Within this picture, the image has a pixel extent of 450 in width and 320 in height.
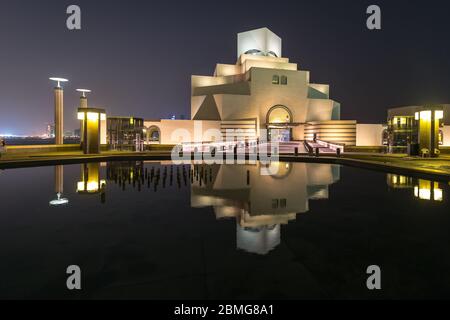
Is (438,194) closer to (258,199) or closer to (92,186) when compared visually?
(258,199)

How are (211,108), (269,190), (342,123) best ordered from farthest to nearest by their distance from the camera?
(211,108) → (342,123) → (269,190)

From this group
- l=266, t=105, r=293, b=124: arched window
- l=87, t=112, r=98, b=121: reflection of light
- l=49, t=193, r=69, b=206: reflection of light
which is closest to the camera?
l=49, t=193, r=69, b=206: reflection of light

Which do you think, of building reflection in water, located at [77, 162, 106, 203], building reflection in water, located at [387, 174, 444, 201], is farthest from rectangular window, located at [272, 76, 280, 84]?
building reflection in water, located at [77, 162, 106, 203]

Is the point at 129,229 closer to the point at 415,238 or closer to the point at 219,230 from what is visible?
the point at 219,230

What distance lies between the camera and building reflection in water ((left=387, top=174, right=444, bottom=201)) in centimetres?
1045

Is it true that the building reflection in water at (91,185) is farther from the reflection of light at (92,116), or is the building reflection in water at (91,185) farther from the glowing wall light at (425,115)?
the glowing wall light at (425,115)

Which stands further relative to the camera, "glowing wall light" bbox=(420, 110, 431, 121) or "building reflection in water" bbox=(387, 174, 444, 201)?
"glowing wall light" bbox=(420, 110, 431, 121)

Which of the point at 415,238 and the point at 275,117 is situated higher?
the point at 275,117

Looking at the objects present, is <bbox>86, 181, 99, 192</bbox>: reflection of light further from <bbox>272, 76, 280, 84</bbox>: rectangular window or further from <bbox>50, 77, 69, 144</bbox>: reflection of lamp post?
<bbox>272, 76, 280, 84</bbox>: rectangular window

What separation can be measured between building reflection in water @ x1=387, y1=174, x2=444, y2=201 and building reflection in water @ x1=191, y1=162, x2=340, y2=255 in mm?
2835

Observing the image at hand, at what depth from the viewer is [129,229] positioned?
6816mm
